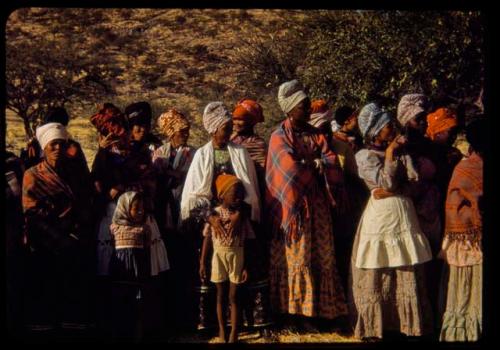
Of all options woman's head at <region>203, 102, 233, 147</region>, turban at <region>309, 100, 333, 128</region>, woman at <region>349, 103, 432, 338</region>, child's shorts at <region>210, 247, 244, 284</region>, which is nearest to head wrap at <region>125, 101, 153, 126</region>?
woman's head at <region>203, 102, 233, 147</region>

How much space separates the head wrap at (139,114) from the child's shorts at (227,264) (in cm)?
138

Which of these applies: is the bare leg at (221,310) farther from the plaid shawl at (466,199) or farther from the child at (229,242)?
the plaid shawl at (466,199)

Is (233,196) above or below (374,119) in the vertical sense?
below

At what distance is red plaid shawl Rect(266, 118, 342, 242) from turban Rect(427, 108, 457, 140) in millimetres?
1188

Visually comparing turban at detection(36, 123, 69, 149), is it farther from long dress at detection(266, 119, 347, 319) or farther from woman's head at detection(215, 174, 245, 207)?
long dress at detection(266, 119, 347, 319)

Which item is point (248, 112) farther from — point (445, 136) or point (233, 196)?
point (445, 136)

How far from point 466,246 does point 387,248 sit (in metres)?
0.66

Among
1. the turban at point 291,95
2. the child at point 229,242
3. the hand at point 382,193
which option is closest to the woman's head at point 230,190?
the child at point 229,242

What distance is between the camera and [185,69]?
27516 mm

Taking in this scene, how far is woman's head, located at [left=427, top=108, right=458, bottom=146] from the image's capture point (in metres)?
7.63

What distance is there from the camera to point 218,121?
7.02 meters

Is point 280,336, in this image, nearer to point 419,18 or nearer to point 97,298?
point 97,298

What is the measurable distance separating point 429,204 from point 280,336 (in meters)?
1.78

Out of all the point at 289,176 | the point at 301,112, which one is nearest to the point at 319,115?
the point at 301,112
